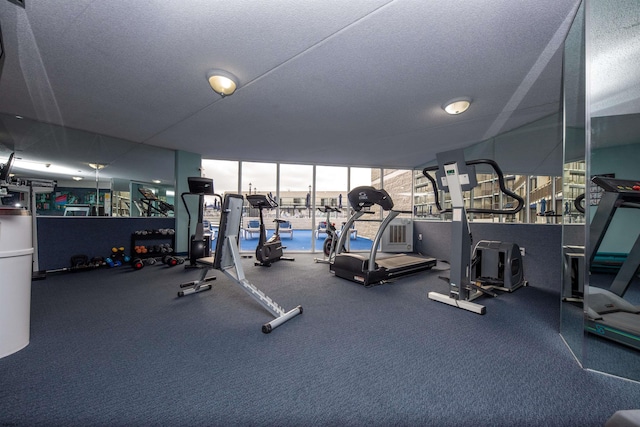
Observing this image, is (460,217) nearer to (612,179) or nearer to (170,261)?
(612,179)

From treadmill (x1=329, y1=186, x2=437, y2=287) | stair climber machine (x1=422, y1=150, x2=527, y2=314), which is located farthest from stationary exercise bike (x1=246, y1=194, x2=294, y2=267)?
stair climber machine (x1=422, y1=150, x2=527, y2=314)

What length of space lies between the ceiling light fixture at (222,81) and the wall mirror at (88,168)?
3.23 metres

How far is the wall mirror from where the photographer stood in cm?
407

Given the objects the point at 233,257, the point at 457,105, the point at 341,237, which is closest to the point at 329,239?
the point at 341,237

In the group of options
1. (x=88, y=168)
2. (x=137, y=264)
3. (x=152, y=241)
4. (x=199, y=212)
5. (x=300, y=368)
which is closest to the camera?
(x=300, y=368)

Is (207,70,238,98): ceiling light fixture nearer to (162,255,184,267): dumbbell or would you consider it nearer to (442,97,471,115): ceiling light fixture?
(442,97,471,115): ceiling light fixture

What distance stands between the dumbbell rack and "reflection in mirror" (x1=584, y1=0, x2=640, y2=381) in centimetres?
631

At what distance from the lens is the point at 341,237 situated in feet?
14.0

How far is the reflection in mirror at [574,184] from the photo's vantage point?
172cm

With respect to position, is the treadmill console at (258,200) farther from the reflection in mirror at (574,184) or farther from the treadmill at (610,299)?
the treadmill at (610,299)

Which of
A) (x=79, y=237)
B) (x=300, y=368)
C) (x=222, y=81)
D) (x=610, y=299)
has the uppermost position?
(x=222, y=81)

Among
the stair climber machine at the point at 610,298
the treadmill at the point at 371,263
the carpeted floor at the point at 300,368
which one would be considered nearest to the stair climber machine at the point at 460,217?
the carpeted floor at the point at 300,368

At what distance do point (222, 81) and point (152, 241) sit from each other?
13.7 ft

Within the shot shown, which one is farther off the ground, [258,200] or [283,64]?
[283,64]
